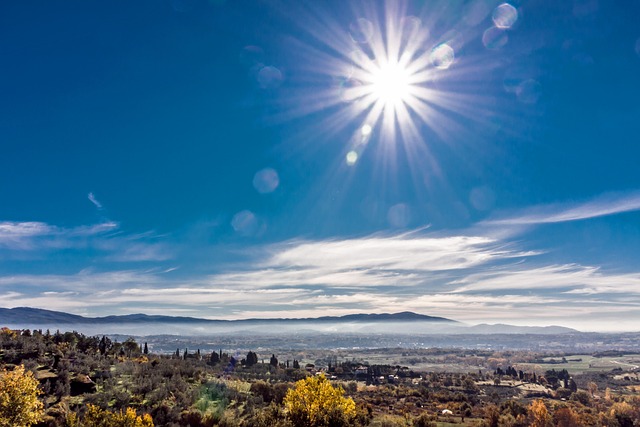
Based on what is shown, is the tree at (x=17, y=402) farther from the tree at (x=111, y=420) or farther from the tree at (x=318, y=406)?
the tree at (x=318, y=406)

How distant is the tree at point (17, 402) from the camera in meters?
25.4

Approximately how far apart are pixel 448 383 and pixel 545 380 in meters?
46.3

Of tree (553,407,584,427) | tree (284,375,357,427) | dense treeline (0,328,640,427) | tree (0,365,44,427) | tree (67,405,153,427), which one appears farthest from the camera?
tree (553,407,584,427)

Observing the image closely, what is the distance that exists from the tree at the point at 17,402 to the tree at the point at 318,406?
17.1m

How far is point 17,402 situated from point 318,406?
1962 cm

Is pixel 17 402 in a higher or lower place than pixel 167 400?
higher

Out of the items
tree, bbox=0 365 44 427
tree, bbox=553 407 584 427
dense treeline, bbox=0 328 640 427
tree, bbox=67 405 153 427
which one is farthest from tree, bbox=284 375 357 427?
tree, bbox=553 407 584 427

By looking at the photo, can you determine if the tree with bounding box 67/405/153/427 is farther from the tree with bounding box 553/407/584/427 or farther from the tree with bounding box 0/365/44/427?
A: the tree with bounding box 553/407/584/427

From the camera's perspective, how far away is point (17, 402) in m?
25.9

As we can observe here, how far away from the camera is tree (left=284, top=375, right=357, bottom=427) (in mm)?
26422

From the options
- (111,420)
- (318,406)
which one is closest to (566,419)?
(318,406)

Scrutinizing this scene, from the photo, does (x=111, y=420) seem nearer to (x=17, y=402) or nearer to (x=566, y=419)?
(x=17, y=402)

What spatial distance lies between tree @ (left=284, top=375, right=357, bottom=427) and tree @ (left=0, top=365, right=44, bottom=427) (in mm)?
17079

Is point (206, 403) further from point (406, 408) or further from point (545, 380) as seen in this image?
point (545, 380)
